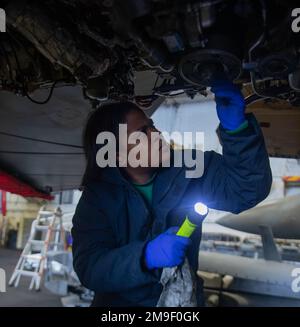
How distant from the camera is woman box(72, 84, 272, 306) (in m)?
0.87

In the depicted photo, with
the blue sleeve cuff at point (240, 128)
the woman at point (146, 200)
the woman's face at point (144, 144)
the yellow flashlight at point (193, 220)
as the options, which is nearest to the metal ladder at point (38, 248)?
the woman at point (146, 200)

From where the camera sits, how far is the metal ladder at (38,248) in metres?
5.12

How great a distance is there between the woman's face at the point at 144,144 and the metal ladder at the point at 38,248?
14.7 ft

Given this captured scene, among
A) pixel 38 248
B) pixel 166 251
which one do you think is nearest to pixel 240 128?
pixel 166 251

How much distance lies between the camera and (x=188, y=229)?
0.87 metres

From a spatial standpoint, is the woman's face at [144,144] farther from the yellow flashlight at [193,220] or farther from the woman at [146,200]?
the yellow flashlight at [193,220]

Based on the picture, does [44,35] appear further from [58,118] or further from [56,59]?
[58,118]

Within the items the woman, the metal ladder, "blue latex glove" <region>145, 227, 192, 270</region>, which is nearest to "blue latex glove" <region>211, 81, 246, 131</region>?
the woman

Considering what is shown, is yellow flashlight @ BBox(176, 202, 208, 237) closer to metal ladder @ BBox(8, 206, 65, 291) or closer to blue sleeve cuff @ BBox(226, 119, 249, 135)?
blue sleeve cuff @ BBox(226, 119, 249, 135)

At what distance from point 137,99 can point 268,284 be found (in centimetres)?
289

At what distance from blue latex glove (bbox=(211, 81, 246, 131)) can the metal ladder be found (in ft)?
15.5

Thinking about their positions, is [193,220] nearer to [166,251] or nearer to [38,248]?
[166,251]

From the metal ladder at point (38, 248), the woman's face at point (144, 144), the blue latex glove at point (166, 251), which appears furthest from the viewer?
the metal ladder at point (38, 248)
